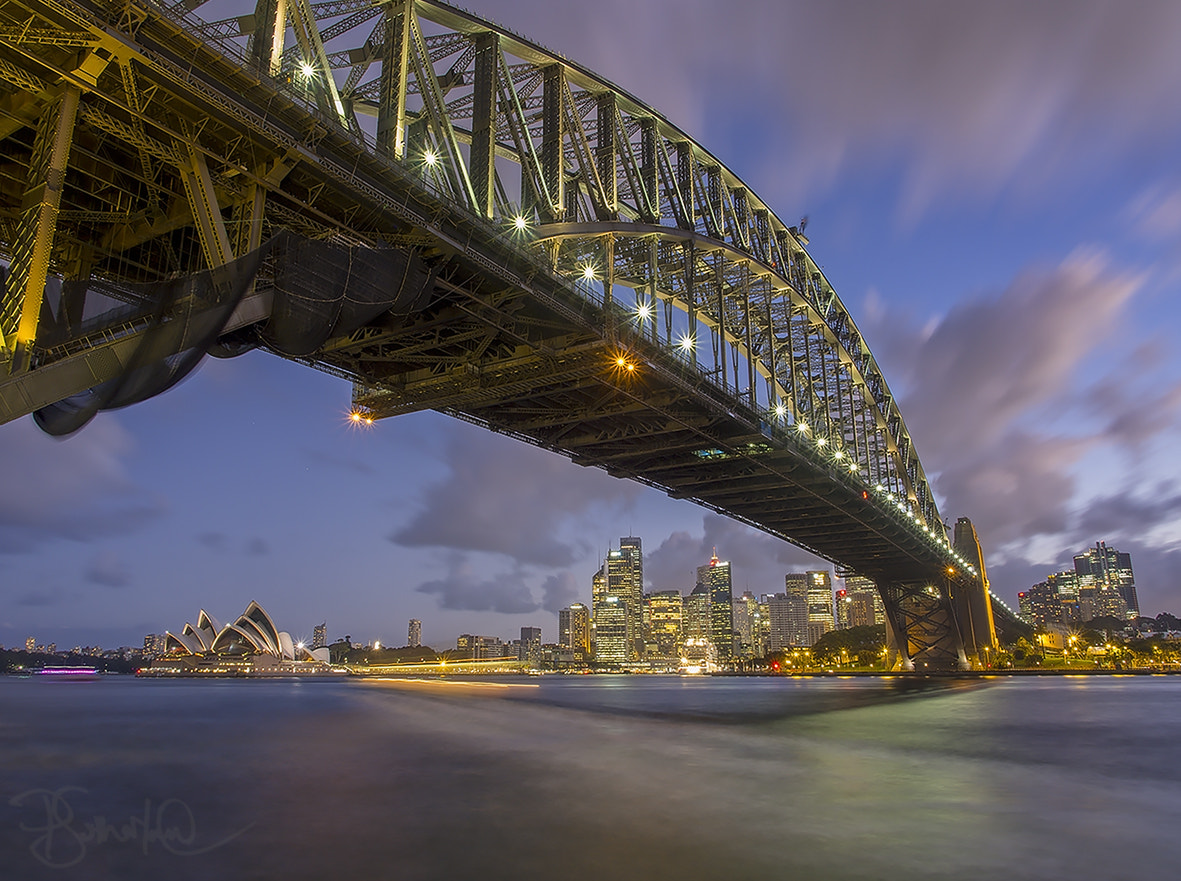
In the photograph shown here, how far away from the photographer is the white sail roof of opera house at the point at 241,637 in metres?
158

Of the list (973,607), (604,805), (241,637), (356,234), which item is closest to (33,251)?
(356,234)

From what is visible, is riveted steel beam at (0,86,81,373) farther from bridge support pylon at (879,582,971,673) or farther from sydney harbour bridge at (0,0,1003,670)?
bridge support pylon at (879,582,971,673)

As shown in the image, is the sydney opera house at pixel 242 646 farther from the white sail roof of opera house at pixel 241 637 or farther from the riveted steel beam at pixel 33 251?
the riveted steel beam at pixel 33 251

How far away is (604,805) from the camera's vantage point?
14023 mm

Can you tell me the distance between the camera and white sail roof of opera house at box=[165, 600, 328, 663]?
518ft
